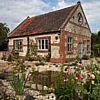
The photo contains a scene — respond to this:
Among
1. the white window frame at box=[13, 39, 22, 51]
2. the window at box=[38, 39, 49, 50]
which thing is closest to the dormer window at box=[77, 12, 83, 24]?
the window at box=[38, 39, 49, 50]

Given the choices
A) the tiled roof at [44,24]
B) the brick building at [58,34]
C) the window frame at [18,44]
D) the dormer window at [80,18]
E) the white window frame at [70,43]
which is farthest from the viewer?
the window frame at [18,44]

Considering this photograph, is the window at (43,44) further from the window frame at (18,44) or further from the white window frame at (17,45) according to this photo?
the white window frame at (17,45)

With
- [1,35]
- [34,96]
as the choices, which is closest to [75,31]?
[1,35]

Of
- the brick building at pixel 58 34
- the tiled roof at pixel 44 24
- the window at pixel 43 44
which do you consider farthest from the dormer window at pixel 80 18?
the window at pixel 43 44

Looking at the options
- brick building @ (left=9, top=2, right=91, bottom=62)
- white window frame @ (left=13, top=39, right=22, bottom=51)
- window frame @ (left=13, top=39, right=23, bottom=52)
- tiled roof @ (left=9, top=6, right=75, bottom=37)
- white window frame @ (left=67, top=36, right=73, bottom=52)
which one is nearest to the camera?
brick building @ (left=9, top=2, right=91, bottom=62)

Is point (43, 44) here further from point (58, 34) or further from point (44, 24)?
point (44, 24)

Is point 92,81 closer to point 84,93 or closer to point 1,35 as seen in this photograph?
point 84,93

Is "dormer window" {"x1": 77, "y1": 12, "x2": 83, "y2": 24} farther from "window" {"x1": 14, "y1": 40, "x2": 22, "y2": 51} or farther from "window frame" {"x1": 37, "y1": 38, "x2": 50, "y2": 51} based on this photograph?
"window" {"x1": 14, "y1": 40, "x2": 22, "y2": 51}

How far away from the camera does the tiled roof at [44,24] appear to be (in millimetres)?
27797

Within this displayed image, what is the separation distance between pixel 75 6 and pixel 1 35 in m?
17.6

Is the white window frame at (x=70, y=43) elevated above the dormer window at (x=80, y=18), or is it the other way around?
the dormer window at (x=80, y=18)

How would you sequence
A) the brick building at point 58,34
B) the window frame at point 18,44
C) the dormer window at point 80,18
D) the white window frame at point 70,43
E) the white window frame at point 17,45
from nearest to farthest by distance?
the brick building at point 58,34
the white window frame at point 70,43
the dormer window at point 80,18
the window frame at point 18,44
the white window frame at point 17,45

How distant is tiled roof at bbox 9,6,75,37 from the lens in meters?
27.8

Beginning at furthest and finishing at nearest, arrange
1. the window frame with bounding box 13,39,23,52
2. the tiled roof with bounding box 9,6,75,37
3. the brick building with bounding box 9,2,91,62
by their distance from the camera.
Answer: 1. the window frame with bounding box 13,39,23,52
2. the tiled roof with bounding box 9,6,75,37
3. the brick building with bounding box 9,2,91,62
